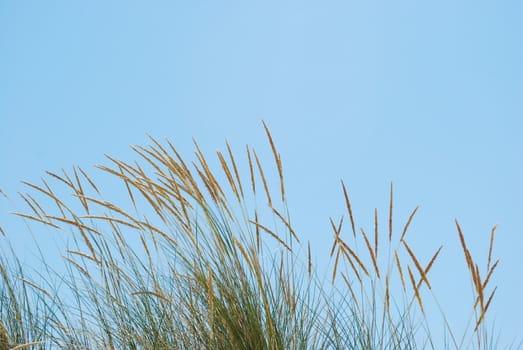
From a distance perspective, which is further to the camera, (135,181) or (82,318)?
(82,318)

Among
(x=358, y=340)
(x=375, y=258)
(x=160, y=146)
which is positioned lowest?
(x=358, y=340)

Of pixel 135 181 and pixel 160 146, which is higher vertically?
pixel 160 146

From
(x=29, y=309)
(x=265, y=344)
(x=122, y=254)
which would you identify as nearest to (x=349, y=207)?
(x=265, y=344)

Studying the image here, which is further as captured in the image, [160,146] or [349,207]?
[160,146]

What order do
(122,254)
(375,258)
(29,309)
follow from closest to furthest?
(375,258) → (122,254) → (29,309)

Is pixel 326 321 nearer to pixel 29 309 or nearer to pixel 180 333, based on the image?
pixel 180 333

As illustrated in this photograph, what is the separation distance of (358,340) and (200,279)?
515 mm

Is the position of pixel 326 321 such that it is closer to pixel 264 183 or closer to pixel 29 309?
pixel 264 183

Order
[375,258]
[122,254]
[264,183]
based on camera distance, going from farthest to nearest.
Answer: [122,254] → [264,183] → [375,258]

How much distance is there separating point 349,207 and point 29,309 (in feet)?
4.07

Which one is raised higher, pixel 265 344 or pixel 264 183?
pixel 264 183

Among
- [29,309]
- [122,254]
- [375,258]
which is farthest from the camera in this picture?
[29,309]

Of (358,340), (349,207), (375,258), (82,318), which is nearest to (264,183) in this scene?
(349,207)

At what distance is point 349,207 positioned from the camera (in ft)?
6.38
